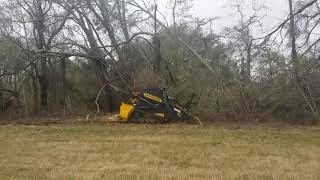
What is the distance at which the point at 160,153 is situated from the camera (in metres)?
11.0

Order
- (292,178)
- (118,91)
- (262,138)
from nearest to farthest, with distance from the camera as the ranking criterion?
(292,178), (262,138), (118,91)

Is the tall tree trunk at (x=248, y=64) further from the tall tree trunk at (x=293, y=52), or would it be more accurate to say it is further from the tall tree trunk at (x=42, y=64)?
the tall tree trunk at (x=42, y=64)

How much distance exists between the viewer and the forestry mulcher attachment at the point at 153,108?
19406 mm

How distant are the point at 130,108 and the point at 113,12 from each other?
827cm

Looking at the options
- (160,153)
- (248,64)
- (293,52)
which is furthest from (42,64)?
(160,153)

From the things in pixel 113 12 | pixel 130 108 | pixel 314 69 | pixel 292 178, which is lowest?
pixel 292 178

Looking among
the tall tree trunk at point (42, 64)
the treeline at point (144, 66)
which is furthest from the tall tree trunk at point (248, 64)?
the tall tree trunk at point (42, 64)

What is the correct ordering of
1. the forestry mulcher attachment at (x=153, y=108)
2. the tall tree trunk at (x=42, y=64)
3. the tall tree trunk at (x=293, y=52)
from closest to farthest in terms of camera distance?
the forestry mulcher attachment at (x=153, y=108) → the tall tree trunk at (x=293, y=52) → the tall tree trunk at (x=42, y=64)

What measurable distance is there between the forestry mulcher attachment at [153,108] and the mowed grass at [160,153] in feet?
6.63

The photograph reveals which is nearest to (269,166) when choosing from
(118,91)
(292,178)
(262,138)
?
(292,178)

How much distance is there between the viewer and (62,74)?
86.0 ft

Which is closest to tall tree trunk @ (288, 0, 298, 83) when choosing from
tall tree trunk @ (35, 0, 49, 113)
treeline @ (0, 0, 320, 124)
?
treeline @ (0, 0, 320, 124)

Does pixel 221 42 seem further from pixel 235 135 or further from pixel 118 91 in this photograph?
pixel 235 135

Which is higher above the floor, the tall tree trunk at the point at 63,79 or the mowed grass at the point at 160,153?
the tall tree trunk at the point at 63,79
